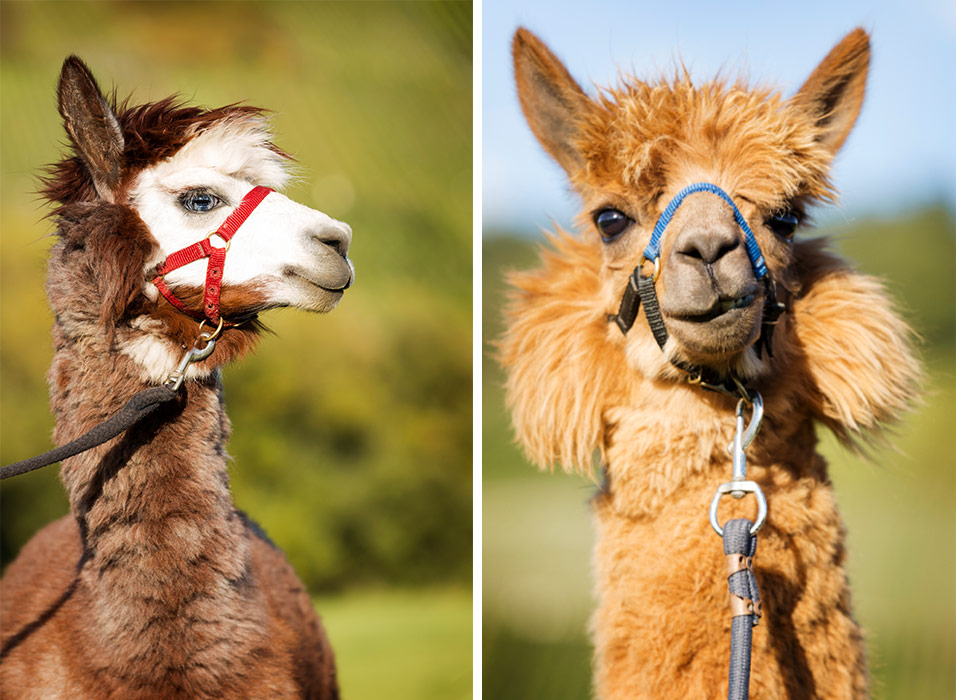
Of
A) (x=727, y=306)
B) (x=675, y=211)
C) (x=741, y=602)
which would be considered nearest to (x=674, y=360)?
(x=727, y=306)

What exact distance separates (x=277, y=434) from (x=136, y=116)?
81.7 inches

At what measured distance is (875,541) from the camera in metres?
2.46

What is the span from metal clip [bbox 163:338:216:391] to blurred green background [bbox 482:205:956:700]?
80cm

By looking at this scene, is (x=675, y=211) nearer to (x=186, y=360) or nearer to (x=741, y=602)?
(x=741, y=602)

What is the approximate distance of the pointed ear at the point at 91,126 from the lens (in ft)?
4.16

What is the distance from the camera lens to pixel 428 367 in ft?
11.7

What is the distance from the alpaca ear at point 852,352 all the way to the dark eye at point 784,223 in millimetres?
112

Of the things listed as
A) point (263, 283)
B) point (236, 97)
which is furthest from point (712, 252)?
point (236, 97)

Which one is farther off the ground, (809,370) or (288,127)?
(288,127)

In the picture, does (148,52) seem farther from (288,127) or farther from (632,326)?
(632,326)

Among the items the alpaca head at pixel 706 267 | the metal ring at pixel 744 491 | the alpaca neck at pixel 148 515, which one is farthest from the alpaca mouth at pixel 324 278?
the metal ring at pixel 744 491

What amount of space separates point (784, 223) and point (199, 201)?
1150mm

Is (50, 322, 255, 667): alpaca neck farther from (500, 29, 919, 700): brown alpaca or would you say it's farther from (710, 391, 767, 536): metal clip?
(710, 391, 767, 536): metal clip

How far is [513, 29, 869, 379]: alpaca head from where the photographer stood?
1.34 m
